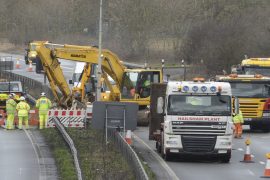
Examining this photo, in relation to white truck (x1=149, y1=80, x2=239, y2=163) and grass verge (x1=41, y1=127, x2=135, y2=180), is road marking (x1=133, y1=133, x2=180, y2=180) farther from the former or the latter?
grass verge (x1=41, y1=127, x2=135, y2=180)

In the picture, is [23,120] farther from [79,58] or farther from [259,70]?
[259,70]

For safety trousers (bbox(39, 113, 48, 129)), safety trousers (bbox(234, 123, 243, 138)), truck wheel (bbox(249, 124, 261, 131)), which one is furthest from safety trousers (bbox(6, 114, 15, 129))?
truck wheel (bbox(249, 124, 261, 131))

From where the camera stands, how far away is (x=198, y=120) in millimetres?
23562

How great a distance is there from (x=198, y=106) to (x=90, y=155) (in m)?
3.86

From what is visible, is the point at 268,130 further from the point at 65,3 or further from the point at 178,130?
the point at 65,3

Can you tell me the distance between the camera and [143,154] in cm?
2609

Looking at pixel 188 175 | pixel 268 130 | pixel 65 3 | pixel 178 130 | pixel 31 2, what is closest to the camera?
pixel 188 175

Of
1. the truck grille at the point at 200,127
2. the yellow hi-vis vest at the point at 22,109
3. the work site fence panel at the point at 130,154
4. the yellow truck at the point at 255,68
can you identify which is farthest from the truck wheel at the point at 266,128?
the truck grille at the point at 200,127

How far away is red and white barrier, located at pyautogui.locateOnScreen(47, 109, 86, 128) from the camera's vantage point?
118 feet

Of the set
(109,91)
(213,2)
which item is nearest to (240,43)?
(213,2)

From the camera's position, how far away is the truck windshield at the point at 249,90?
3400cm

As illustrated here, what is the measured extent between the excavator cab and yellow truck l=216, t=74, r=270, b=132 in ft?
14.8

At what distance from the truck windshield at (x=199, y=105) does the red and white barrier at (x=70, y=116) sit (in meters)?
12.1

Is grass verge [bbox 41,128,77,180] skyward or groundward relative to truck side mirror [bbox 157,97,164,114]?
groundward
